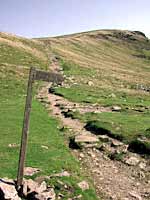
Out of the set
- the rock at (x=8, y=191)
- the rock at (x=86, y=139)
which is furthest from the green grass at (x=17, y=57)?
the rock at (x=8, y=191)

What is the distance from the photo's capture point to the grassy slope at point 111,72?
3242 cm

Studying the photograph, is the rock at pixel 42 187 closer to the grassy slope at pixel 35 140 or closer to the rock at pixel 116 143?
the grassy slope at pixel 35 140

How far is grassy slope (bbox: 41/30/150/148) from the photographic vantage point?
32.4m

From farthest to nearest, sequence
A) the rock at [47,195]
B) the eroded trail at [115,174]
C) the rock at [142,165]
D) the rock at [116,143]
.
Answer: the rock at [116,143]
the rock at [142,165]
the eroded trail at [115,174]
the rock at [47,195]

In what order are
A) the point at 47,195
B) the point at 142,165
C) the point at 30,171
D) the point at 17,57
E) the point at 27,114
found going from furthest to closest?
the point at 17,57
the point at 142,165
the point at 30,171
the point at 27,114
the point at 47,195

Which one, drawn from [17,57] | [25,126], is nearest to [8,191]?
[25,126]

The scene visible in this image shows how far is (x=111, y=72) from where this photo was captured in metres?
88.8

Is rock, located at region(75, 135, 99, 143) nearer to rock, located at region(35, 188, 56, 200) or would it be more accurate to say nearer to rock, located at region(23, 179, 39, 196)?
rock, located at region(23, 179, 39, 196)

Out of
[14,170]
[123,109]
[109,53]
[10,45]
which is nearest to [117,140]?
[14,170]

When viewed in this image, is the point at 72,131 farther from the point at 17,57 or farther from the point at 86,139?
the point at 17,57

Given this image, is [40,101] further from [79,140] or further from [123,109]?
[79,140]

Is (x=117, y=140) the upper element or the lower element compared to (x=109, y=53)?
lower

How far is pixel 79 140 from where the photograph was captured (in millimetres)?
23672

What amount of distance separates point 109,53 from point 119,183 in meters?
121
